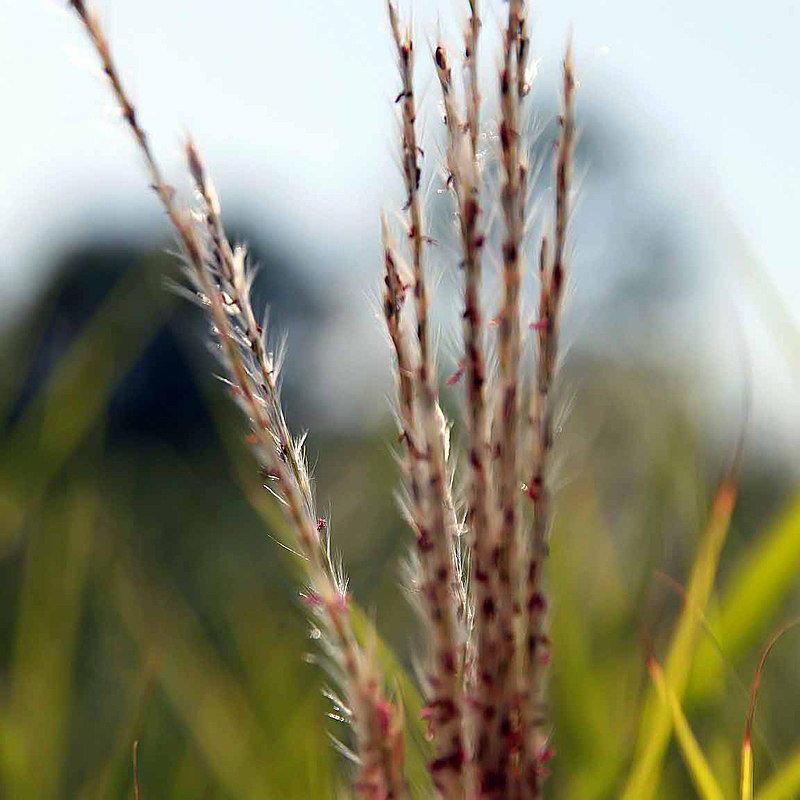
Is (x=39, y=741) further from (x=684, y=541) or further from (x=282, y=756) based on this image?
(x=684, y=541)

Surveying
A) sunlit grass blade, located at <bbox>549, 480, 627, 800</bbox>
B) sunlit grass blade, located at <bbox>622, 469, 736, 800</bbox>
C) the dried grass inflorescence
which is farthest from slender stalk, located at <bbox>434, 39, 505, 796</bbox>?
sunlit grass blade, located at <bbox>549, 480, 627, 800</bbox>

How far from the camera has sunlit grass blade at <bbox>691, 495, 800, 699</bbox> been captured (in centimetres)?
125

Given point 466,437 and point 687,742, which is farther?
point 687,742

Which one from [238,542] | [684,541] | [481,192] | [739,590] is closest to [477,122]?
[481,192]

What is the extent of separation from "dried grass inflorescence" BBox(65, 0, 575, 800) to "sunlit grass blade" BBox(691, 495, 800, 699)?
540 millimetres

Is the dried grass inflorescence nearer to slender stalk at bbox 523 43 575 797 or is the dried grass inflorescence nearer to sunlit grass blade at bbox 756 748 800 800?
slender stalk at bbox 523 43 575 797

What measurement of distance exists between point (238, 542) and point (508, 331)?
7.06 feet

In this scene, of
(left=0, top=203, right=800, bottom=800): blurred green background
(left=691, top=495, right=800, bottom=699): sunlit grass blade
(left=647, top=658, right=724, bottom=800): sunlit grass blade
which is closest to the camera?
(left=647, top=658, right=724, bottom=800): sunlit grass blade

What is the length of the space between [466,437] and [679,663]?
58 centimetres

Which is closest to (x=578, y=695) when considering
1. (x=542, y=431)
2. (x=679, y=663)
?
(x=679, y=663)

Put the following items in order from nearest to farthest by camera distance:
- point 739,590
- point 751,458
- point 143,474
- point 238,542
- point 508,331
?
point 508,331, point 739,590, point 238,542, point 143,474, point 751,458

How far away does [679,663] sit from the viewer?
3.98ft

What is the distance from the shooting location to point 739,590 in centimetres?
128

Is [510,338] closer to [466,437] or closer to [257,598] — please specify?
[466,437]
